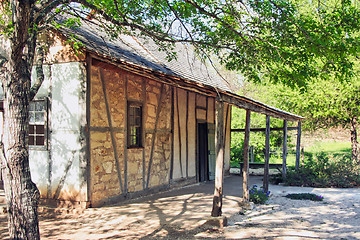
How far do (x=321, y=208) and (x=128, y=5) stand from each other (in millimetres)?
6345

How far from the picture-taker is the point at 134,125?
8.84 meters

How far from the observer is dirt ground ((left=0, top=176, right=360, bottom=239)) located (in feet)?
19.1

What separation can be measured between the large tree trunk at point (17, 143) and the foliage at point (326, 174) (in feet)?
32.8

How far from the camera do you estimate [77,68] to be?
730cm

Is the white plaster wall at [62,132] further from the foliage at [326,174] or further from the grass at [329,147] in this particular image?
the grass at [329,147]

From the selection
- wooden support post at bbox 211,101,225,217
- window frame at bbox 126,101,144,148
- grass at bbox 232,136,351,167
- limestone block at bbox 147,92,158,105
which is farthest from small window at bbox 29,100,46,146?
grass at bbox 232,136,351,167

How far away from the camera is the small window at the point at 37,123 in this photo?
25.6 ft

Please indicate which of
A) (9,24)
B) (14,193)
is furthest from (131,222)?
(9,24)

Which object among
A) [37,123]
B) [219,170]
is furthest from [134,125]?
[219,170]

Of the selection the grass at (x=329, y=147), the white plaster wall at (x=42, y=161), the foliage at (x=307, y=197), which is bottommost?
the foliage at (x=307, y=197)

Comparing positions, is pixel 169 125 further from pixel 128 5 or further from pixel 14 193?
pixel 14 193

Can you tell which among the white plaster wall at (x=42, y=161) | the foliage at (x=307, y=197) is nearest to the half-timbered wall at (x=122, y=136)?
the white plaster wall at (x=42, y=161)

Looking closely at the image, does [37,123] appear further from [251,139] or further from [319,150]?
[319,150]

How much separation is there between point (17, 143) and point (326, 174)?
11117 millimetres
